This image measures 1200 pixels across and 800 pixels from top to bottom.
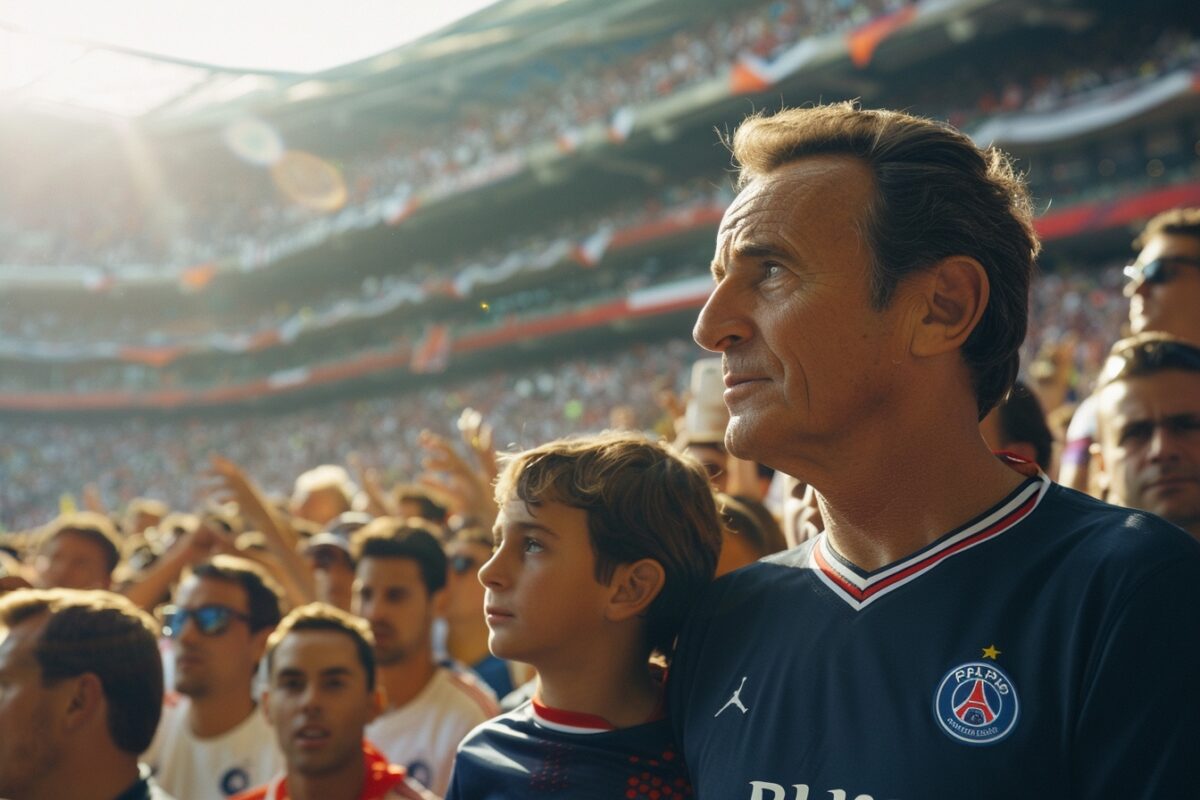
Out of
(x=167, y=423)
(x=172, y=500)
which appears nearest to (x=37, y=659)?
(x=172, y=500)

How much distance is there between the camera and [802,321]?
159 cm

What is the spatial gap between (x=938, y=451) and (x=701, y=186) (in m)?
24.2

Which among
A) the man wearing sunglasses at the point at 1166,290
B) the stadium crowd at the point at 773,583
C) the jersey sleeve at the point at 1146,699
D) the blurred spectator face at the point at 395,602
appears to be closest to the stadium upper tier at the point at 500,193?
the blurred spectator face at the point at 395,602

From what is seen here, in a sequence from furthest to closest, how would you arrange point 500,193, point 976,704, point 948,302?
point 500,193
point 948,302
point 976,704

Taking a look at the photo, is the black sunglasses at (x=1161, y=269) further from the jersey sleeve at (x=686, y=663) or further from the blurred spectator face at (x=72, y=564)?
the blurred spectator face at (x=72, y=564)

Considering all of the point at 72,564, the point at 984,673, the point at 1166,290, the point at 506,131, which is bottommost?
the point at 984,673

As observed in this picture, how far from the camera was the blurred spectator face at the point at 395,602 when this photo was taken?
4.06 metres

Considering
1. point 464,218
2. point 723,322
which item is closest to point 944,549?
point 723,322

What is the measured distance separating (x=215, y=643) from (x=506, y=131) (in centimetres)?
2653

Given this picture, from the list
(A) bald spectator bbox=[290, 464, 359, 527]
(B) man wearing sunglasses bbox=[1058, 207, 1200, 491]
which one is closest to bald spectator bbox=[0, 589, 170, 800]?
(B) man wearing sunglasses bbox=[1058, 207, 1200, 491]

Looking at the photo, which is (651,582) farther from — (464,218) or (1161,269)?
(464,218)

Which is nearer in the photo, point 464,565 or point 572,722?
point 572,722

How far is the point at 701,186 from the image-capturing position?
82.7 feet

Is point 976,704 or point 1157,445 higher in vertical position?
point 1157,445
